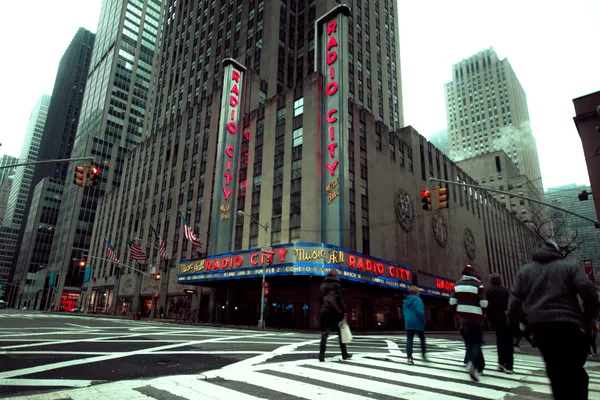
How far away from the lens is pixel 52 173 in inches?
5000

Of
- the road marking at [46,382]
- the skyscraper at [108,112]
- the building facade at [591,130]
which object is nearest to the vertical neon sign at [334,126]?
the building facade at [591,130]

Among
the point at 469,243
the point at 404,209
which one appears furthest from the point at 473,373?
the point at 469,243

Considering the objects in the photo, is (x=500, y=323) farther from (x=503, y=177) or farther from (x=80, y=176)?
(x=503, y=177)

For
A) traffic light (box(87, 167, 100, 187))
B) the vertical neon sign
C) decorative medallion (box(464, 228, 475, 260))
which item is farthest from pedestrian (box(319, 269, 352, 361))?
decorative medallion (box(464, 228, 475, 260))

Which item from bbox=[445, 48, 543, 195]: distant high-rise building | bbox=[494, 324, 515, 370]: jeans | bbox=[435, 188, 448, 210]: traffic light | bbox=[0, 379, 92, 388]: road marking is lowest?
bbox=[0, 379, 92, 388]: road marking

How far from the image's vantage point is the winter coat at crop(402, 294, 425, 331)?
7.85m

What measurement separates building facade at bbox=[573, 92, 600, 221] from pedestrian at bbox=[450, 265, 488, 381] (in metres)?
32.7

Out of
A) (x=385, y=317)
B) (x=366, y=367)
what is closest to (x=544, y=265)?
(x=366, y=367)

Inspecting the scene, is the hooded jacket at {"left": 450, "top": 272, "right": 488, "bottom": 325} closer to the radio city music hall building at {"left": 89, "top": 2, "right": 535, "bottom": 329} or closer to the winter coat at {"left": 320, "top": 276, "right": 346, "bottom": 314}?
the winter coat at {"left": 320, "top": 276, "right": 346, "bottom": 314}

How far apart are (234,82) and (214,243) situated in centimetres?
1958

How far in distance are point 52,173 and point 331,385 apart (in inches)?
5897

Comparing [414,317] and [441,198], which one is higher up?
[441,198]

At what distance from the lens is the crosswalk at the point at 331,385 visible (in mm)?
4402

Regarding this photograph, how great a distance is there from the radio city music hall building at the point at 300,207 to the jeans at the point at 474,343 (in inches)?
818
